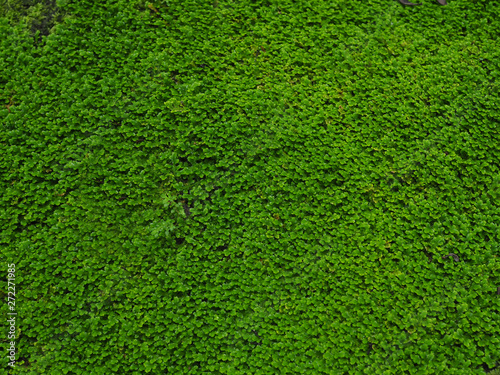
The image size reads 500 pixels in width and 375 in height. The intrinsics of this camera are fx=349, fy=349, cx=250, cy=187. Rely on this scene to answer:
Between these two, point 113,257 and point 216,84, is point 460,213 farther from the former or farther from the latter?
point 113,257

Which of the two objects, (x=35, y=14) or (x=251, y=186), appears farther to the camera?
(x=35, y=14)

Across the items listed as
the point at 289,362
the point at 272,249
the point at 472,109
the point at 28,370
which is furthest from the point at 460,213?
the point at 28,370

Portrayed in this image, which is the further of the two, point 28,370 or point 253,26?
point 253,26

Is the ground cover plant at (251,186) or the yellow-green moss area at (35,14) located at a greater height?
the yellow-green moss area at (35,14)

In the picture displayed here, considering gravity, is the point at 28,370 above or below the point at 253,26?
below

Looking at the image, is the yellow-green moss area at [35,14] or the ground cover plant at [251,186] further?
the yellow-green moss area at [35,14]

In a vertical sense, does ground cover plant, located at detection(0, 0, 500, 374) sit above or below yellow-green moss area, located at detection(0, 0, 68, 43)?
below

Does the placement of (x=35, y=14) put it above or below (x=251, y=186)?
above

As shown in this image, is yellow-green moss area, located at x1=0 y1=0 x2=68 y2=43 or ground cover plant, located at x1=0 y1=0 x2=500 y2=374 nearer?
ground cover plant, located at x1=0 y1=0 x2=500 y2=374
